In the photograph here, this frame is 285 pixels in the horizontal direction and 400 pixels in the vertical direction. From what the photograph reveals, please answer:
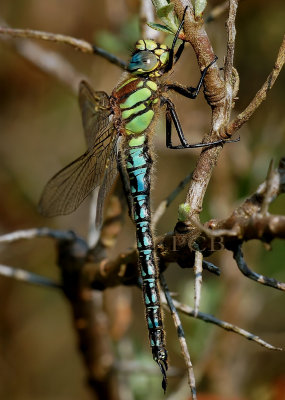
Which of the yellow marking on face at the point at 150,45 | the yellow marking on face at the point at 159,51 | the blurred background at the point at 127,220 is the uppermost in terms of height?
the yellow marking on face at the point at 150,45

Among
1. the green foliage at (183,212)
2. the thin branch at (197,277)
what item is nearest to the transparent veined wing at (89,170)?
the green foliage at (183,212)

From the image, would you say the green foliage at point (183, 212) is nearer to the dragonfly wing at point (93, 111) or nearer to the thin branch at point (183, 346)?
the thin branch at point (183, 346)

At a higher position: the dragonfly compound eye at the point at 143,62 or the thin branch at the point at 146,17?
the thin branch at the point at 146,17

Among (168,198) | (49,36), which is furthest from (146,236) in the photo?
(49,36)

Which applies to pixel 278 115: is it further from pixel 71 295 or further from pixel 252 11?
pixel 71 295

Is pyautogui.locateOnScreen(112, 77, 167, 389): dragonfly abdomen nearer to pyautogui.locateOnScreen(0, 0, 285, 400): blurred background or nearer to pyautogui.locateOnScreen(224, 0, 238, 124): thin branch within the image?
pyautogui.locateOnScreen(0, 0, 285, 400): blurred background

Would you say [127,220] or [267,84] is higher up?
[267,84]

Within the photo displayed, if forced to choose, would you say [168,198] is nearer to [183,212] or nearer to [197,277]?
[183,212]
